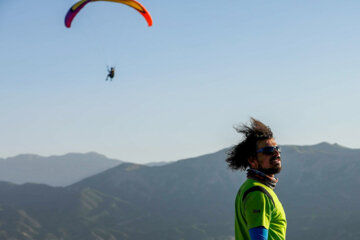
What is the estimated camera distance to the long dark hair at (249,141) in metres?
6.11

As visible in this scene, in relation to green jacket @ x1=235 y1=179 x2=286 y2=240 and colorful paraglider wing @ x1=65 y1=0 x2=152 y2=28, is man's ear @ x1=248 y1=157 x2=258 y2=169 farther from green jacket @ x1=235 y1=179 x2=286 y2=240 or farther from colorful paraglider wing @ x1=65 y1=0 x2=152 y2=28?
colorful paraglider wing @ x1=65 y1=0 x2=152 y2=28

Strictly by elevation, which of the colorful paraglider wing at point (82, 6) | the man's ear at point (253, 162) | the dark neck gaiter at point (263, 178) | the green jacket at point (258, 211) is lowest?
the green jacket at point (258, 211)

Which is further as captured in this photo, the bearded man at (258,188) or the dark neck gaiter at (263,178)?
the dark neck gaiter at (263,178)

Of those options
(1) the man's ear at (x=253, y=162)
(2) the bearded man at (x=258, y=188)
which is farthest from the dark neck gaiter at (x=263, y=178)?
(1) the man's ear at (x=253, y=162)

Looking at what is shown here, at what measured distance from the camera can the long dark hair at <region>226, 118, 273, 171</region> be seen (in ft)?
20.0

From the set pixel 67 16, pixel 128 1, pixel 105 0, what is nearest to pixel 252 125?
pixel 105 0

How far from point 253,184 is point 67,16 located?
3359 centimetres

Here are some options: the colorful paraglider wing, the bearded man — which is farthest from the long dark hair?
the colorful paraglider wing

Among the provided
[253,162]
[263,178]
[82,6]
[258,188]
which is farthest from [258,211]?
[82,6]

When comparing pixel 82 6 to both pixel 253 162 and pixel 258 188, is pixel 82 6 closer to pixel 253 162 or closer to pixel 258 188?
pixel 253 162

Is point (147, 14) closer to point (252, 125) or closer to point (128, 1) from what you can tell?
point (128, 1)

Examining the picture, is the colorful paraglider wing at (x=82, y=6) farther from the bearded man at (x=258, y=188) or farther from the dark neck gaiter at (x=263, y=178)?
the dark neck gaiter at (x=263, y=178)

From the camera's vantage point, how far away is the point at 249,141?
6234 millimetres

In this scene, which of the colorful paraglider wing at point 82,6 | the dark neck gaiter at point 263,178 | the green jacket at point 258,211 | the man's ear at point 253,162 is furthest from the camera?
the colorful paraglider wing at point 82,6
